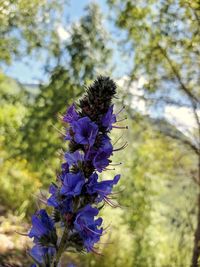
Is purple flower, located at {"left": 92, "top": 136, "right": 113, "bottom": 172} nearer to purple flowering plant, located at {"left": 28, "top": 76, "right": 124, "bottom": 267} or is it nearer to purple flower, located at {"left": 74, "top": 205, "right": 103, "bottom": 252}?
purple flowering plant, located at {"left": 28, "top": 76, "right": 124, "bottom": 267}

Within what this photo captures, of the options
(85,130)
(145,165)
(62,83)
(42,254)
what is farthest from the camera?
(62,83)

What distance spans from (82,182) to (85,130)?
0.76 ft

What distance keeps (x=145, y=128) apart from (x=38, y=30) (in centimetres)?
1480

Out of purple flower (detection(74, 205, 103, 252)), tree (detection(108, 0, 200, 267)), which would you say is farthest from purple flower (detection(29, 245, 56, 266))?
tree (detection(108, 0, 200, 267))

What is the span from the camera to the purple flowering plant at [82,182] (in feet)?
7.13

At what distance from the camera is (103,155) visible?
220cm

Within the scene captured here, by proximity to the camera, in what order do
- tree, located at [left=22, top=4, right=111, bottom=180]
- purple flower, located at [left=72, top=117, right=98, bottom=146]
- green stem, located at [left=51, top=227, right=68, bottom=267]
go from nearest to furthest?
purple flower, located at [left=72, top=117, right=98, bottom=146]
green stem, located at [left=51, top=227, right=68, bottom=267]
tree, located at [left=22, top=4, right=111, bottom=180]

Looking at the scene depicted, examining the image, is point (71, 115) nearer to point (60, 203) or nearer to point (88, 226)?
point (60, 203)

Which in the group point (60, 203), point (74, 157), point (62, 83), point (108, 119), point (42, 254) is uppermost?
point (62, 83)

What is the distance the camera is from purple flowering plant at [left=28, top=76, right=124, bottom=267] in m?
2.17

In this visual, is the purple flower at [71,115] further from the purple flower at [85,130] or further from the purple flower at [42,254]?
the purple flower at [42,254]

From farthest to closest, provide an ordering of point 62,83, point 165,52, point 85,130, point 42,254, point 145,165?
point 62,83, point 145,165, point 165,52, point 42,254, point 85,130

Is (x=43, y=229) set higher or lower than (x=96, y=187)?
lower

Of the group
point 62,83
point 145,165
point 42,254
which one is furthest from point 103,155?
point 62,83
